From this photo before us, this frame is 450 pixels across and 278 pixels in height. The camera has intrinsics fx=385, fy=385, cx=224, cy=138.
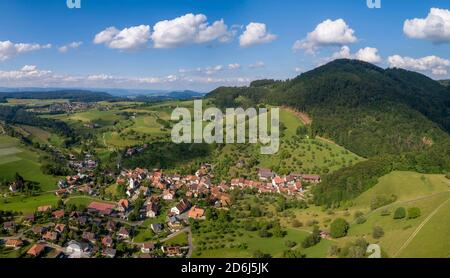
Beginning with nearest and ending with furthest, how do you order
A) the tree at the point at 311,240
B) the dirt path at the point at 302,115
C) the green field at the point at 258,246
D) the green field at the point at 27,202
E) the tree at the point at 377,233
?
the tree at the point at 377,233 < the green field at the point at 258,246 < the tree at the point at 311,240 < the green field at the point at 27,202 < the dirt path at the point at 302,115

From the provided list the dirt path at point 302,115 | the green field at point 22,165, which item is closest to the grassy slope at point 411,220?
the dirt path at point 302,115

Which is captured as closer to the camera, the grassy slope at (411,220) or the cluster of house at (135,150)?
the grassy slope at (411,220)

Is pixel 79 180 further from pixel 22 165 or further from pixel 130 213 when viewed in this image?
pixel 130 213

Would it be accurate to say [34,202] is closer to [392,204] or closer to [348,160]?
[392,204]

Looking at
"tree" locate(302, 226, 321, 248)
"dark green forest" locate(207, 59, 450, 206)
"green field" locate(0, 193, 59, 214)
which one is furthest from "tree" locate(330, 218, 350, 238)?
"green field" locate(0, 193, 59, 214)

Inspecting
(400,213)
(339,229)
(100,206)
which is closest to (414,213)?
(400,213)

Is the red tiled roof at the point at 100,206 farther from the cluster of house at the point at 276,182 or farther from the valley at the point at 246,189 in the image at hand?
the cluster of house at the point at 276,182
